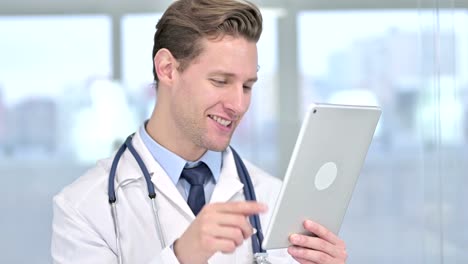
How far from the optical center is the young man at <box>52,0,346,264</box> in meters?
1.59

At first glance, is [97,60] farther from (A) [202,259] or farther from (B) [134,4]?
(A) [202,259]

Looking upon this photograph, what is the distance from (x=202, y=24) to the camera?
164 centimetres

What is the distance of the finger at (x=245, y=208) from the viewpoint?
48.1 inches

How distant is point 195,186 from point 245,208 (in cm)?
51

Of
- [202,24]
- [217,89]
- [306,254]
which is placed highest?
[202,24]

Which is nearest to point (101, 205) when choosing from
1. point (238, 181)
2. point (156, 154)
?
point (156, 154)

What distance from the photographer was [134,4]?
314 cm

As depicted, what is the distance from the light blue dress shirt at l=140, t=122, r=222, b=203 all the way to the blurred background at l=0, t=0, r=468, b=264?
1410mm

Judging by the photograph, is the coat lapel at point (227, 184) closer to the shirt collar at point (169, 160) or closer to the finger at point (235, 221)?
the shirt collar at point (169, 160)

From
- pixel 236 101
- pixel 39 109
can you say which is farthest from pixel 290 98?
pixel 236 101

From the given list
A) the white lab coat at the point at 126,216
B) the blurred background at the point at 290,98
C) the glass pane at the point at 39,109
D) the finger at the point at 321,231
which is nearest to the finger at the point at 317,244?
the finger at the point at 321,231

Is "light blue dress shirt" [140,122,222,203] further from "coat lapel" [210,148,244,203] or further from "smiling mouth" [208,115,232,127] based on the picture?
"smiling mouth" [208,115,232,127]

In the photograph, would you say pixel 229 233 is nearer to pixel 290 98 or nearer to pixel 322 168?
pixel 322 168

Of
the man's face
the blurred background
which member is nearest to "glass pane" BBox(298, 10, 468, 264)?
the blurred background
